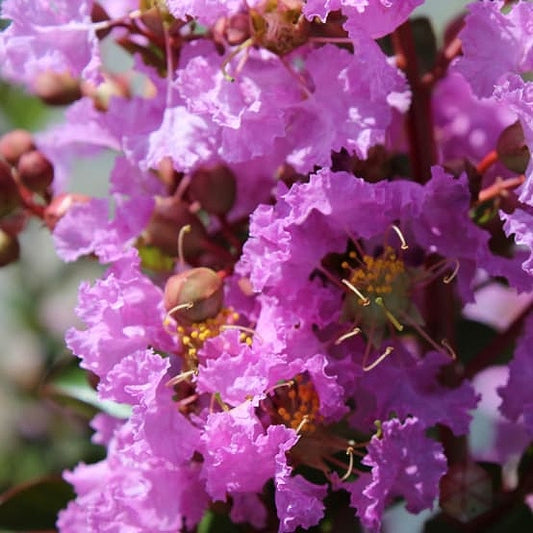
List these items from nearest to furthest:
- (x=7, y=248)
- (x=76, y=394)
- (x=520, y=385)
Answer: (x=520, y=385), (x=7, y=248), (x=76, y=394)

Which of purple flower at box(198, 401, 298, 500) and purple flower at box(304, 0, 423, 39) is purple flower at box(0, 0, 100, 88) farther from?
purple flower at box(198, 401, 298, 500)

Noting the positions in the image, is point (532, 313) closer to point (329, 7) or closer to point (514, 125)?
point (514, 125)

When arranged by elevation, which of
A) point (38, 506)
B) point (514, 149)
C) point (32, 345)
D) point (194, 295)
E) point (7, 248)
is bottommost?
point (32, 345)

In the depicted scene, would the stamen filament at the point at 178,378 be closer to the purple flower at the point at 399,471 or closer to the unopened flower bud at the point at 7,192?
the purple flower at the point at 399,471

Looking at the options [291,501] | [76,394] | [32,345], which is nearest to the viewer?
[291,501]

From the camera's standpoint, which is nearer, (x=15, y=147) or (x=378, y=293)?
(x=378, y=293)

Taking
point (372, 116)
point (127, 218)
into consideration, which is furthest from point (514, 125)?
point (127, 218)

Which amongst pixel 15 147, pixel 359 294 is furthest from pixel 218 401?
pixel 15 147

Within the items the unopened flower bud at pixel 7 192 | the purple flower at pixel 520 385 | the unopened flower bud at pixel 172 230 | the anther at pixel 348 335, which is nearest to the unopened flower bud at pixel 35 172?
the unopened flower bud at pixel 7 192

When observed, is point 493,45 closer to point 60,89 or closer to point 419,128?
point 419,128
